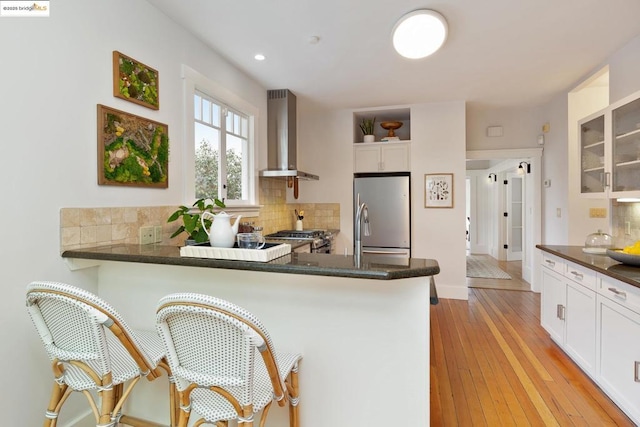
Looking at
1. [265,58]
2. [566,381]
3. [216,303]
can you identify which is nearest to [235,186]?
[265,58]

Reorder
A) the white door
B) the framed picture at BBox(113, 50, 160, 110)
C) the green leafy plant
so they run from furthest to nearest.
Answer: the white door → the green leafy plant → the framed picture at BBox(113, 50, 160, 110)

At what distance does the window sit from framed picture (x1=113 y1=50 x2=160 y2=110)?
0.53m

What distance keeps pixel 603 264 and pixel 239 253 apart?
94.5 inches

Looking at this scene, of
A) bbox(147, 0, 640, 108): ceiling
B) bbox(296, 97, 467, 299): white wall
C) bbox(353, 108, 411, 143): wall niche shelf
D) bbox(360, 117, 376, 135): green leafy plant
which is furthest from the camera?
bbox(360, 117, 376, 135): green leafy plant

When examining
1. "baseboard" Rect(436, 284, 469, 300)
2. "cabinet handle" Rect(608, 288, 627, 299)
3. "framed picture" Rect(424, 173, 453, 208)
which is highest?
"framed picture" Rect(424, 173, 453, 208)

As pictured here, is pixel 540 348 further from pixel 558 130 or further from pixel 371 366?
pixel 558 130

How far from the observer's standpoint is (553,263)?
9.65ft

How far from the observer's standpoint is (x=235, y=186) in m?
3.42

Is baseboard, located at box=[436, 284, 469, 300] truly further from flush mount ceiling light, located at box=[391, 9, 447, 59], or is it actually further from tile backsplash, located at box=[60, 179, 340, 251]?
tile backsplash, located at box=[60, 179, 340, 251]

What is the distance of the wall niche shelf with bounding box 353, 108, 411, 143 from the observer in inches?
185

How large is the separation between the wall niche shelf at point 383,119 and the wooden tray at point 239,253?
3.48 metres

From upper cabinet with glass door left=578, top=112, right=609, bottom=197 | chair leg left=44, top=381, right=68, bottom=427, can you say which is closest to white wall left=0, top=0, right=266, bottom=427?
chair leg left=44, top=381, right=68, bottom=427

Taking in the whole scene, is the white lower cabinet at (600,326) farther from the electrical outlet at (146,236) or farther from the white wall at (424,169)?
the electrical outlet at (146,236)

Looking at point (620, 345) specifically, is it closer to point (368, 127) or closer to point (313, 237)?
point (313, 237)
